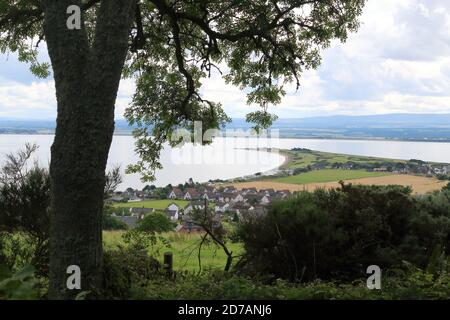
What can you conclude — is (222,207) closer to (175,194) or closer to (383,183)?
(175,194)

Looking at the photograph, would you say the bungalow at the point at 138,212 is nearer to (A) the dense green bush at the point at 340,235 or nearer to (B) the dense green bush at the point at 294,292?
(A) the dense green bush at the point at 340,235

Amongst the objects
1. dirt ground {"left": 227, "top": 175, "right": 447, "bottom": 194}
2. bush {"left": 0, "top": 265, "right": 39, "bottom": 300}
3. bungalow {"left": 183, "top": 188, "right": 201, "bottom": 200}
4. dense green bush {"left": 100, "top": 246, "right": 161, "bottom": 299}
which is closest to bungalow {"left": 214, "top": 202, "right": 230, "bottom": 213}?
bungalow {"left": 183, "top": 188, "right": 201, "bottom": 200}

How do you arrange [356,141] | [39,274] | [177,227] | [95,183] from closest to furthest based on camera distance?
[95,183]
[39,274]
[177,227]
[356,141]

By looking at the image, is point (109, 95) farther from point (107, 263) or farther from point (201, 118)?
point (201, 118)

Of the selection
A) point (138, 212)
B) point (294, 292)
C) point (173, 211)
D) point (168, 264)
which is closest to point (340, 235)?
point (294, 292)
